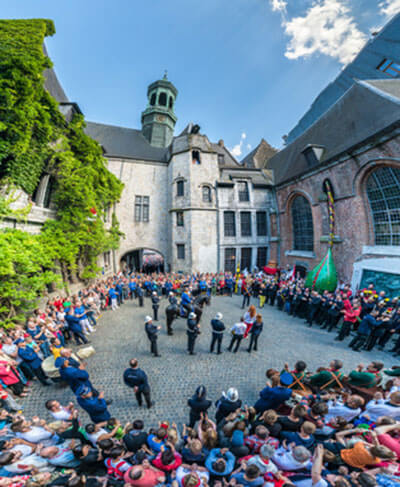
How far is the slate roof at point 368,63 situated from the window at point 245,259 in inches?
773

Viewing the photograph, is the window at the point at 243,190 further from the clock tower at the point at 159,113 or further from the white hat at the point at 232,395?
the white hat at the point at 232,395

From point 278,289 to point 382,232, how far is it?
6.81m

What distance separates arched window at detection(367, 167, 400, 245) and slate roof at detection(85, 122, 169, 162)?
1788 centimetres

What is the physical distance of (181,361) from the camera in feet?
22.4

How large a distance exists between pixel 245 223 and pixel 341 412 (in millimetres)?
17626

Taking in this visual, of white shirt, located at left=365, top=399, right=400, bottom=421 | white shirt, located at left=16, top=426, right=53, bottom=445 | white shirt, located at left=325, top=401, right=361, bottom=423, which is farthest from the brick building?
white shirt, located at left=16, top=426, right=53, bottom=445

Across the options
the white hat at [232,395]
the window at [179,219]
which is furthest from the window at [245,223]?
the white hat at [232,395]

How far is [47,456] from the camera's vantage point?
9.40 ft

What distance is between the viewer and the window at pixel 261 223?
67.9ft

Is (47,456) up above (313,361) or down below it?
above

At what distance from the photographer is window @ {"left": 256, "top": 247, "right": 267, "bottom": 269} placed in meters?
20.7

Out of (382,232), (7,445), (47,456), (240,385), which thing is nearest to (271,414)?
(240,385)

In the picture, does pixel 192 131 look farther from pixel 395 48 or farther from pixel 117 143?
pixel 395 48

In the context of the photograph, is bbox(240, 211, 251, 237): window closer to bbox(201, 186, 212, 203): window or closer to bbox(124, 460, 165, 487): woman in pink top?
bbox(201, 186, 212, 203): window
